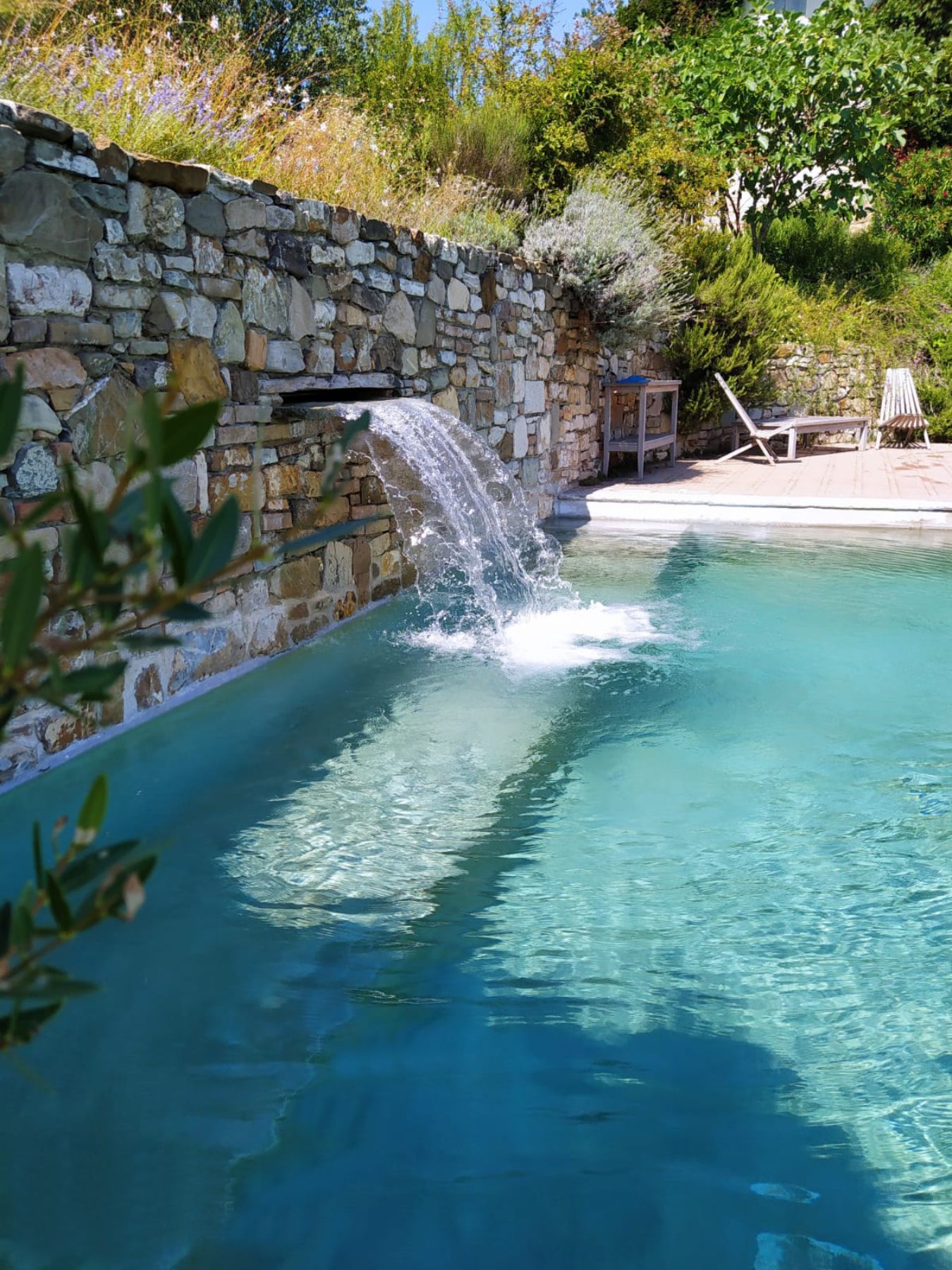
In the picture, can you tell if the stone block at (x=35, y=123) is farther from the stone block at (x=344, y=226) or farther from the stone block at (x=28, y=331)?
the stone block at (x=344, y=226)

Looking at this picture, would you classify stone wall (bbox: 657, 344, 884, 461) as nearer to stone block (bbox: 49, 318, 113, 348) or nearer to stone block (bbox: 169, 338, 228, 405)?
stone block (bbox: 169, 338, 228, 405)

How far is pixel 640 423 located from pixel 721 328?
1974mm

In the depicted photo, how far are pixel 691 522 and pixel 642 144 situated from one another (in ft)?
14.0

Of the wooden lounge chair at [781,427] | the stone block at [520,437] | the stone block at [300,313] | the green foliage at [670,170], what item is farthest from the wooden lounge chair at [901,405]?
the stone block at [300,313]

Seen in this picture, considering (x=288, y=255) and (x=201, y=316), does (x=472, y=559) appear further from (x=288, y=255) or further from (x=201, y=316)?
(x=201, y=316)

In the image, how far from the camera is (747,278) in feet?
36.0

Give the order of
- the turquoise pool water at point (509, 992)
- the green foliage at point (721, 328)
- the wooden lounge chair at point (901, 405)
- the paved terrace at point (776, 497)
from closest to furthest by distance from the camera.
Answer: the turquoise pool water at point (509, 992), the paved terrace at point (776, 497), the green foliage at point (721, 328), the wooden lounge chair at point (901, 405)

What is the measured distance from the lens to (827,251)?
14.7 metres

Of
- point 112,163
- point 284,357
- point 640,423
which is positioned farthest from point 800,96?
point 112,163

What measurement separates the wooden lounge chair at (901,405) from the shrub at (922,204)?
4.57 m

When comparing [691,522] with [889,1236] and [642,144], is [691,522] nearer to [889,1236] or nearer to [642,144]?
[642,144]

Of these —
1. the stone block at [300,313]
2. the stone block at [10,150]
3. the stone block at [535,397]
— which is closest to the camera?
the stone block at [10,150]

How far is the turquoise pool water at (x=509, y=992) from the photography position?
1802 millimetres

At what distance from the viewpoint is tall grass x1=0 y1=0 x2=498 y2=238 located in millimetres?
3914
